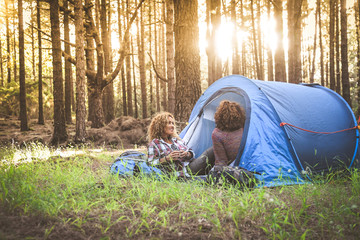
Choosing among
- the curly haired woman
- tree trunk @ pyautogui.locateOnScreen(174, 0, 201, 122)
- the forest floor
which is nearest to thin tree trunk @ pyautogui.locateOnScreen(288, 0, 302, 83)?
tree trunk @ pyautogui.locateOnScreen(174, 0, 201, 122)

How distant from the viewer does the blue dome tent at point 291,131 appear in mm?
3521

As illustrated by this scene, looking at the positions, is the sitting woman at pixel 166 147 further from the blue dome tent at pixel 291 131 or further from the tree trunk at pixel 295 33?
the tree trunk at pixel 295 33

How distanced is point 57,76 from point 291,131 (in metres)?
7.51

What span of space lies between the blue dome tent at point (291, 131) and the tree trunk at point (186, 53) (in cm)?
142

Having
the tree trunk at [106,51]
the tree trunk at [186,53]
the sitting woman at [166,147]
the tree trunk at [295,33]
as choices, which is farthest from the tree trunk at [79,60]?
the tree trunk at [295,33]

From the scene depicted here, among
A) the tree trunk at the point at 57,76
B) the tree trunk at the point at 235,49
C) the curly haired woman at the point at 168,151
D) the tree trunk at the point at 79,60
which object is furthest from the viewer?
the tree trunk at the point at 235,49

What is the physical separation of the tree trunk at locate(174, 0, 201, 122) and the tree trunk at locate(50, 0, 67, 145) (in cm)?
438

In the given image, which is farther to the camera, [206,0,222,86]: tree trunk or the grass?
[206,0,222,86]: tree trunk

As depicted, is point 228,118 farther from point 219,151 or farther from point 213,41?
point 213,41

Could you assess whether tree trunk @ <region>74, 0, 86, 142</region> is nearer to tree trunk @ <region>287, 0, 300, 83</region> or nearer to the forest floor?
the forest floor

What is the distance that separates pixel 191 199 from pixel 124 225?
804mm

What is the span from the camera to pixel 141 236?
6.72ft

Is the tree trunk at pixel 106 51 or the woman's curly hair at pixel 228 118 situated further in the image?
the tree trunk at pixel 106 51

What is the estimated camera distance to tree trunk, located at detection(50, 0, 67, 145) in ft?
Result: 25.5
